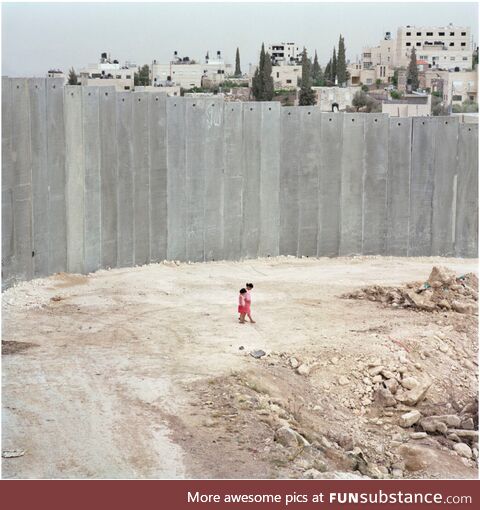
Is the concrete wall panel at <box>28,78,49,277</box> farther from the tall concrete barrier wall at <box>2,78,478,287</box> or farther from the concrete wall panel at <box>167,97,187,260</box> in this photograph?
the concrete wall panel at <box>167,97,187,260</box>

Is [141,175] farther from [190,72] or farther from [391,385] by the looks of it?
[190,72]

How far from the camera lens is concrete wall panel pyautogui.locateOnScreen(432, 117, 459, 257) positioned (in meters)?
16.2

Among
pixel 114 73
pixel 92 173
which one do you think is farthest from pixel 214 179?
pixel 114 73

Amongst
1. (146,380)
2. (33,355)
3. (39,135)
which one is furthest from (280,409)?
A: (39,135)

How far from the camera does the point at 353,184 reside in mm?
16109

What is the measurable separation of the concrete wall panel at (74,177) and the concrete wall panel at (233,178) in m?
2.51

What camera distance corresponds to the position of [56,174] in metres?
13.6

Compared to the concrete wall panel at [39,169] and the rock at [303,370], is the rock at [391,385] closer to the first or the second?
the rock at [303,370]

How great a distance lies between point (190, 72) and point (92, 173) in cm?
5402

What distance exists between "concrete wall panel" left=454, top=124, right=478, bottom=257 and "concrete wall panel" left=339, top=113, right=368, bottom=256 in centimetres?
166

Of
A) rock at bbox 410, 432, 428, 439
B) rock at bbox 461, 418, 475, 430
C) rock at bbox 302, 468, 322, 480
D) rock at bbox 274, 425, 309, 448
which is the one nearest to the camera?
rock at bbox 302, 468, 322, 480

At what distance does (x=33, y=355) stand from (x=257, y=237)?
20.3 feet

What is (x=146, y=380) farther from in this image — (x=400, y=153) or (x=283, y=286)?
(x=400, y=153)

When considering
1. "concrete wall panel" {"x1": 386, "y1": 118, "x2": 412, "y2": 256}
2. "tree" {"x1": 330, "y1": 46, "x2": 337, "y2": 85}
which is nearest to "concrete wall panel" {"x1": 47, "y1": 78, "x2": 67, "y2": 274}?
"concrete wall panel" {"x1": 386, "y1": 118, "x2": 412, "y2": 256}
